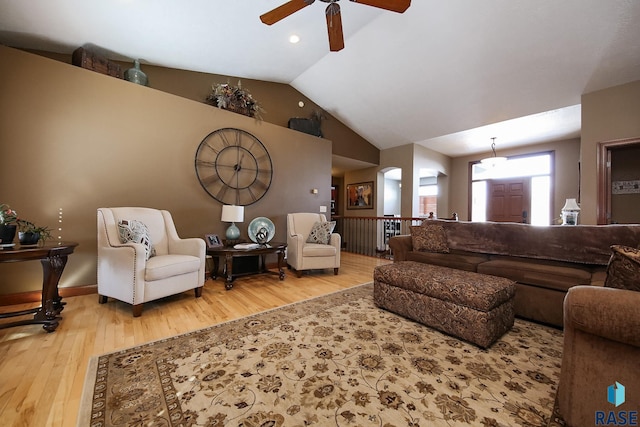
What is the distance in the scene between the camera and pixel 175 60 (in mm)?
3678

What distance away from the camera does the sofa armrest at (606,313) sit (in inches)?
36.0

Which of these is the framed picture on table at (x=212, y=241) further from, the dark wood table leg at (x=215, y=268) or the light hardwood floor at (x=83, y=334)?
the light hardwood floor at (x=83, y=334)

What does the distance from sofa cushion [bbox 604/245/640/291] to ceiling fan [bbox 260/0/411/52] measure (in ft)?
7.44

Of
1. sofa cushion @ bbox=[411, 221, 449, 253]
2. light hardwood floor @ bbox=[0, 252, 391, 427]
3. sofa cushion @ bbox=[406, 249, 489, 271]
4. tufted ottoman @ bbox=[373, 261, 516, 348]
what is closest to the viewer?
light hardwood floor @ bbox=[0, 252, 391, 427]

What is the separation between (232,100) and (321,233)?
2.64m

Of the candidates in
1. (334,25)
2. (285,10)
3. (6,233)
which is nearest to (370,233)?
(334,25)

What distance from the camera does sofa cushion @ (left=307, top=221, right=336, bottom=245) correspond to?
13.0 feet

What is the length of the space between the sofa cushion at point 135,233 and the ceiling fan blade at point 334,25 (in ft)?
9.12

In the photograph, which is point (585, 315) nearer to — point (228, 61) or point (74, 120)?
point (74, 120)

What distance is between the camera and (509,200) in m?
6.32

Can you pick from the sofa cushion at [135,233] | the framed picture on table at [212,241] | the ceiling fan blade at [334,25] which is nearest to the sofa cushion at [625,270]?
the ceiling fan blade at [334,25]

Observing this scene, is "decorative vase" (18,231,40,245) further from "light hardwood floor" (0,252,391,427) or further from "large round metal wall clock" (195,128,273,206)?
"large round metal wall clock" (195,128,273,206)

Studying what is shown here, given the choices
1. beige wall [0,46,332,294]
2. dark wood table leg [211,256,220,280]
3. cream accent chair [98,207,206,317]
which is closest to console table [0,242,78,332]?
cream accent chair [98,207,206,317]

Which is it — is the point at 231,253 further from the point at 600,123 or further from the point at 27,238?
the point at 600,123
